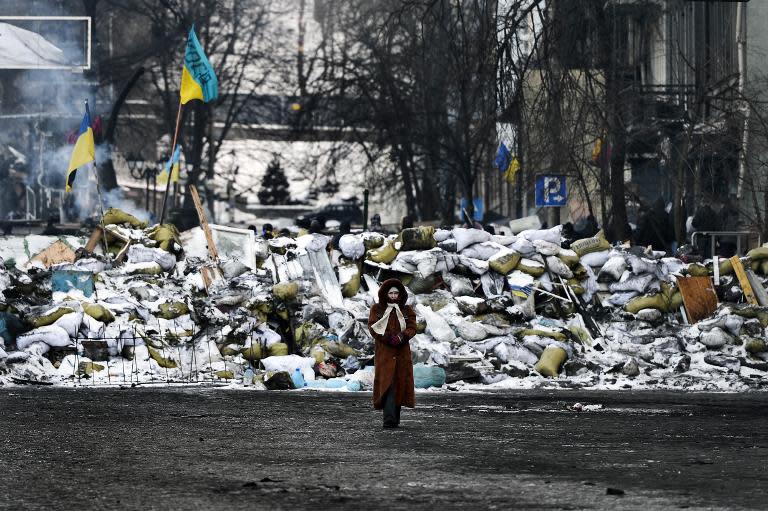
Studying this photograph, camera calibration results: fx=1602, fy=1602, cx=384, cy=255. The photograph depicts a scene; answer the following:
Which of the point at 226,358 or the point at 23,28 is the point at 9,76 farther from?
the point at 226,358

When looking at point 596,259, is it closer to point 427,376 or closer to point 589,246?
point 589,246

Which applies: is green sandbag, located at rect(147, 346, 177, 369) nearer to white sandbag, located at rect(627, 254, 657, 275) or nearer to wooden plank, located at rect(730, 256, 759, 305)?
white sandbag, located at rect(627, 254, 657, 275)

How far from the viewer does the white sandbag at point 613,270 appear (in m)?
23.1

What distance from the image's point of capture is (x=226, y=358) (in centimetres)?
1986

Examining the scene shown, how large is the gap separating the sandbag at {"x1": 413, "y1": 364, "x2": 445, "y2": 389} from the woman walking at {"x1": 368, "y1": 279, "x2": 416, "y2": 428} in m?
4.87

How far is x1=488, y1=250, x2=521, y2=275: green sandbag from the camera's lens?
891 inches

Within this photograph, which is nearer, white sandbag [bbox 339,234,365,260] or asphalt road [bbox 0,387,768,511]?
asphalt road [bbox 0,387,768,511]

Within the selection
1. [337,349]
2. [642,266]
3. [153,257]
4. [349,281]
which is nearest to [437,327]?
[337,349]

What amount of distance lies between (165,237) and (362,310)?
376 centimetres

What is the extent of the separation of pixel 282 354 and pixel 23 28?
20889 mm

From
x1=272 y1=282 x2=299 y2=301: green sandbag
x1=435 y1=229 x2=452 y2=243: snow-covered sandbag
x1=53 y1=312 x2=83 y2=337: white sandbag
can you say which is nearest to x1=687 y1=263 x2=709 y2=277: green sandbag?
x1=435 y1=229 x2=452 y2=243: snow-covered sandbag

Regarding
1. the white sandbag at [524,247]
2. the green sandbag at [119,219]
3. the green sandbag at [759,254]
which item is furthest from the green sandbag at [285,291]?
the green sandbag at [759,254]

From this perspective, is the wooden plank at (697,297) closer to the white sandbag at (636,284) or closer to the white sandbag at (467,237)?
the white sandbag at (636,284)

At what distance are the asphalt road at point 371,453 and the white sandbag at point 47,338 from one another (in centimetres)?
318
